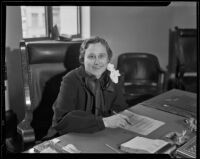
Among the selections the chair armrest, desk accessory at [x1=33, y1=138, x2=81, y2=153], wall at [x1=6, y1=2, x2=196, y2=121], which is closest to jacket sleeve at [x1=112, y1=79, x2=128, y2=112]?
wall at [x1=6, y1=2, x2=196, y2=121]

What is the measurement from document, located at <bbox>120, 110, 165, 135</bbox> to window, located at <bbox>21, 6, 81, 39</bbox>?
0.41 metres

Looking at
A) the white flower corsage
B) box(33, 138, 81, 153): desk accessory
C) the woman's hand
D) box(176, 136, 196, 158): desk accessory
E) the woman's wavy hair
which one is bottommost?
box(176, 136, 196, 158): desk accessory

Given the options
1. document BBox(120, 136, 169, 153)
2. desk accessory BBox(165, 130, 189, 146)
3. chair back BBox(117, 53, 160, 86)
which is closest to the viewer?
document BBox(120, 136, 169, 153)

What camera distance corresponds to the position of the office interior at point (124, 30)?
0.96 meters

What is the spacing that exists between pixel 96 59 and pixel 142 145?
0.33 metres

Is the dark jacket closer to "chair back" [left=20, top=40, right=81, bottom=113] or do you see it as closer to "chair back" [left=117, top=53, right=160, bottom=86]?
"chair back" [left=20, top=40, right=81, bottom=113]

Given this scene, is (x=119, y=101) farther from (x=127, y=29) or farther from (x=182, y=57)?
(x=127, y=29)

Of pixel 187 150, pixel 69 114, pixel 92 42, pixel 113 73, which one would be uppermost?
pixel 92 42

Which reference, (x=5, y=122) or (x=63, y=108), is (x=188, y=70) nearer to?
(x=63, y=108)

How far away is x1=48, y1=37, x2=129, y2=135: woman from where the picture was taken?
0.96 m

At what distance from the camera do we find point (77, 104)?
988 millimetres

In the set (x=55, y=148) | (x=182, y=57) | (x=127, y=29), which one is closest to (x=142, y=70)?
(x=127, y=29)
